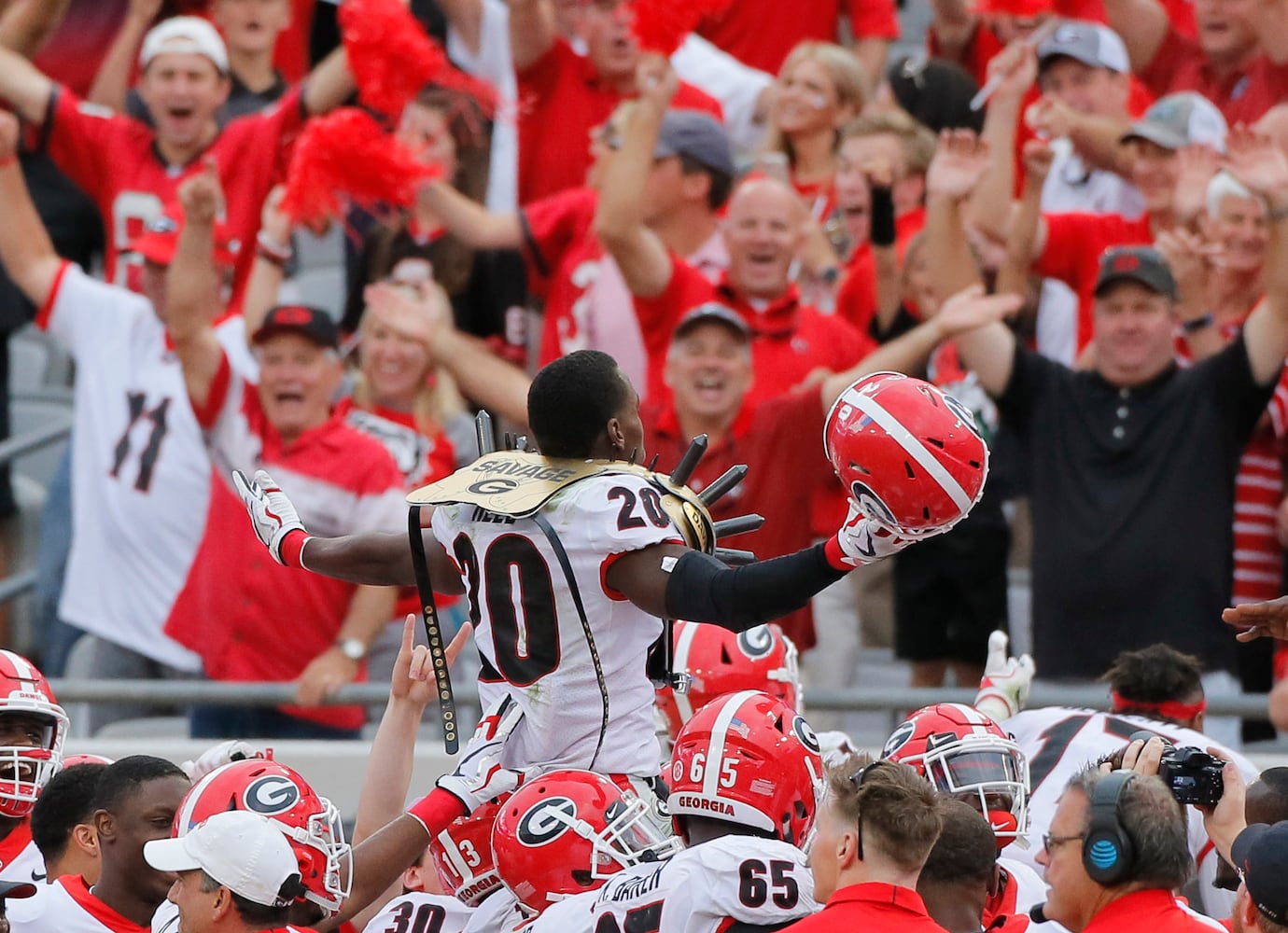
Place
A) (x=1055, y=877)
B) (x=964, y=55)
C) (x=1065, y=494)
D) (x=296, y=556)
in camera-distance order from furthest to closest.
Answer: (x=964, y=55) → (x=1065, y=494) → (x=296, y=556) → (x=1055, y=877)

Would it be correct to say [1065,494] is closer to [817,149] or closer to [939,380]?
[939,380]

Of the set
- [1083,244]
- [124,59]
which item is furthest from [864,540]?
[124,59]

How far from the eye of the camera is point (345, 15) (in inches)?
346

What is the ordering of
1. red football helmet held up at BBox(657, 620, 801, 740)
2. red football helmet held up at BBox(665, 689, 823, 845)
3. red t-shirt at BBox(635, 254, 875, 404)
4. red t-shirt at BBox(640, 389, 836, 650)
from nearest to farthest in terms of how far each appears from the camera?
red football helmet held up at BBox(665, 689, 823, 845) → red football helmet held up at BBox(657, 620, 801, 740) → red t-shirt at BBox(640, 389, 836, 650) → red t-shirt at BBox(635, 254, 875, 404)

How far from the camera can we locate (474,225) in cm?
891

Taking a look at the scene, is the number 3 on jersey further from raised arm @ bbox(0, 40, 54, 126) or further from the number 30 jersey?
raised arm @ bbox(0, 40, 54, 126)

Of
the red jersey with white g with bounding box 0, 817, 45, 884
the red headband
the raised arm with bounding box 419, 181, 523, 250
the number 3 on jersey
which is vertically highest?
the raised arm with bounding box 419, 181, 523, 250

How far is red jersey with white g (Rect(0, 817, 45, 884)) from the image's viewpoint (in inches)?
199

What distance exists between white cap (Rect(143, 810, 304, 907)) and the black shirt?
3922mm

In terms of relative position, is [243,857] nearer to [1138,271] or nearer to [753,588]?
[753,588]

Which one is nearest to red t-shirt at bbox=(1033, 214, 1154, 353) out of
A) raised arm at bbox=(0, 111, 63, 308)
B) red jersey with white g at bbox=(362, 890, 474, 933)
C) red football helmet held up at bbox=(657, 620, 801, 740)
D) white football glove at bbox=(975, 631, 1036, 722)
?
white football glove at bbox=(975, 631, 1036, 722)

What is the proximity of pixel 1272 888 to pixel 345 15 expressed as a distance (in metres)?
6.13

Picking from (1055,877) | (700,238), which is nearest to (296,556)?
(1055,877)

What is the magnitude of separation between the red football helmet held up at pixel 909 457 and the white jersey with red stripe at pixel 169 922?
1410 mm
